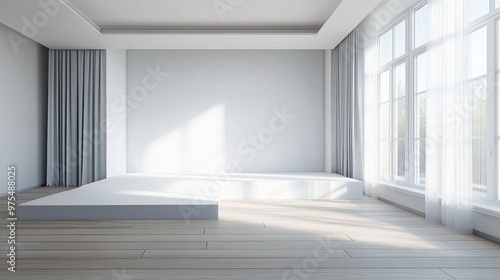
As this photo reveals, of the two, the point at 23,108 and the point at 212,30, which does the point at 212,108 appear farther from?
the point at 23,108

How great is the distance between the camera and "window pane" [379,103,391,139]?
4.89 meters

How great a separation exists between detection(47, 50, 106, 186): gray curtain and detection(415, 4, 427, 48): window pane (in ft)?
14.2

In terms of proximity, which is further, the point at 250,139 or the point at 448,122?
the point at 250,139

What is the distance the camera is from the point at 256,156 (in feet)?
22.0

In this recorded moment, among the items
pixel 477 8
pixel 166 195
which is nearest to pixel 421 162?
pixel 477 8

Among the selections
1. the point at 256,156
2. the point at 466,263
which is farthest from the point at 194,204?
the point at 256,156

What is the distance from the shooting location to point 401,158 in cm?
453

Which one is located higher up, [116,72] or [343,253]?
[116,72]

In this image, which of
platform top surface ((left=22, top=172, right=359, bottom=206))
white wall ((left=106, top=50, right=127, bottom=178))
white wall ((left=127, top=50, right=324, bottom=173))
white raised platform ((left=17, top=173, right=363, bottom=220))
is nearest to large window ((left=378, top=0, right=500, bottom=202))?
white raised platform ((left=17, top=173, right=363, bottom=220))

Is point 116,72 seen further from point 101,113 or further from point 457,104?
point 457,104

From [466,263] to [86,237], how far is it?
2411 mm

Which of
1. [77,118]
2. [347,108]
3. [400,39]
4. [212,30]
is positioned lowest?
[77,118]

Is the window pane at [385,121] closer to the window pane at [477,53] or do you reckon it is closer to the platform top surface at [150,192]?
the platform top surface at [150,192]

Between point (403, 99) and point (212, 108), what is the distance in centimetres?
321
